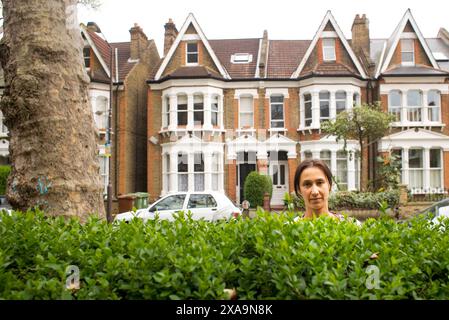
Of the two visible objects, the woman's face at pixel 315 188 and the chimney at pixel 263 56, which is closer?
the woman's face at pixel 315 188

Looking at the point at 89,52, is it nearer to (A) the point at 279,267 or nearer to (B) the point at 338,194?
(B) the point at 338,194

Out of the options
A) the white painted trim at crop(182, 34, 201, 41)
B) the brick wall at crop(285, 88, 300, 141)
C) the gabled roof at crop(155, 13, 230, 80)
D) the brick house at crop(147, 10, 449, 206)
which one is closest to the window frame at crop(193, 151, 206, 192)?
the brick house at crop(147, 10, 449, 206)

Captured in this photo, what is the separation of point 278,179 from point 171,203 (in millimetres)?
12367

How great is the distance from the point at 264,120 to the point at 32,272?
2312 cm

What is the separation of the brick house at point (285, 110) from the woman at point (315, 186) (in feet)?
67.3

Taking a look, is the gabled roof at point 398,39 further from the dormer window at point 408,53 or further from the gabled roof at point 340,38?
the gabled roof at point 340,38

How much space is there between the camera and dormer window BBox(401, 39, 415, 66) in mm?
25188

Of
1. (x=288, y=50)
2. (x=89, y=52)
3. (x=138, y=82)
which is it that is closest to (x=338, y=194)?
(x=288, y=50)

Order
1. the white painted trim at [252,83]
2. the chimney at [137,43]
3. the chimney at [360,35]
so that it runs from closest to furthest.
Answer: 1. the white painted trim at [252,83]
2. the chimney at [360,35]
3. the chimney at [137,43]

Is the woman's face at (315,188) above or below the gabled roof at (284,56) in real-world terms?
below

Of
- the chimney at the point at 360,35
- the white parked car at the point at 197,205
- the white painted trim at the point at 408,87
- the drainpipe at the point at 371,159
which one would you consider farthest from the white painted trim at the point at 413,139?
the white parked car at the point at 197,205

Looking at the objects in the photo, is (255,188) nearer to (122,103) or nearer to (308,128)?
(308,128)

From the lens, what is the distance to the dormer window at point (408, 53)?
82.6 feet

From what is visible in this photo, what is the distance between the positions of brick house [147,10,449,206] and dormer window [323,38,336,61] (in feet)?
0.20
